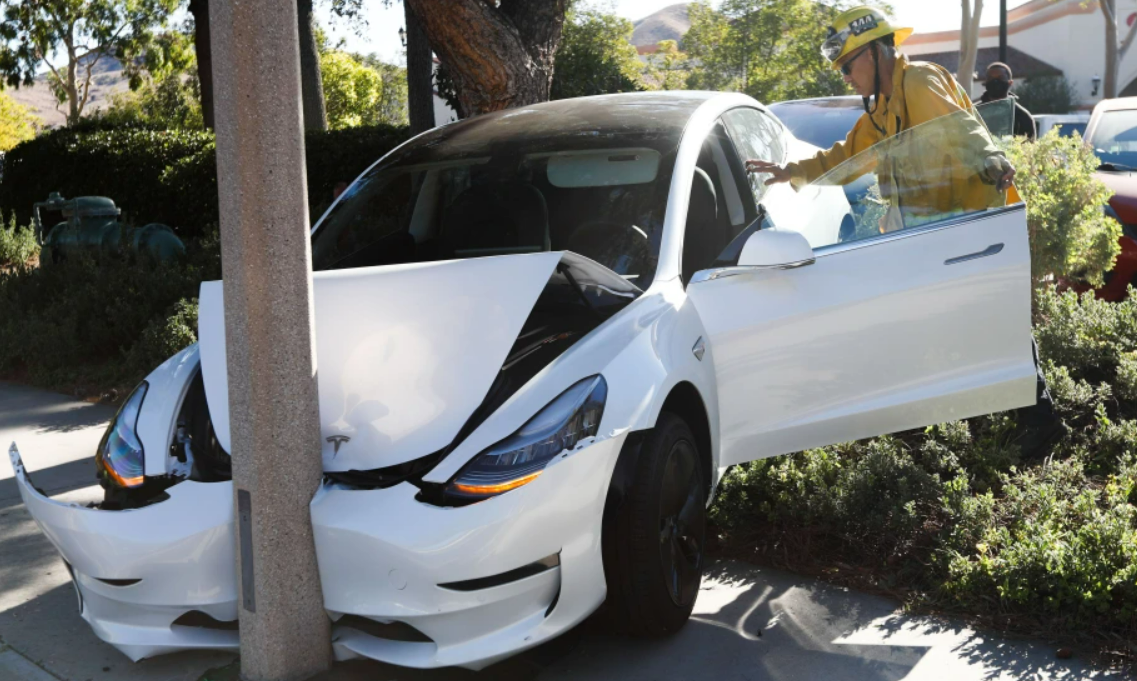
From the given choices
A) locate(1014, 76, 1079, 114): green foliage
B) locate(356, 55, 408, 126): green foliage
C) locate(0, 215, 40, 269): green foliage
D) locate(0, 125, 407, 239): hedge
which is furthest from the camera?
locate(356, 55, 408, 126): green foliage

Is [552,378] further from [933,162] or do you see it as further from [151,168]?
[151,168]

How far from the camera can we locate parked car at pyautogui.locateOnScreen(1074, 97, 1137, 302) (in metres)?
7.46


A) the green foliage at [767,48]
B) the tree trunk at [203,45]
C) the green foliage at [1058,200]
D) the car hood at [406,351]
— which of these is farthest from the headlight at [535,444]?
the green foliage at [767,48]

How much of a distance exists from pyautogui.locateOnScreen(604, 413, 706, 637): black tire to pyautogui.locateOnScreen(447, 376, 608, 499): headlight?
10.2 inches

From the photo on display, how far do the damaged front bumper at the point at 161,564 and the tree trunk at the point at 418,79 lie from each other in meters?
9.49

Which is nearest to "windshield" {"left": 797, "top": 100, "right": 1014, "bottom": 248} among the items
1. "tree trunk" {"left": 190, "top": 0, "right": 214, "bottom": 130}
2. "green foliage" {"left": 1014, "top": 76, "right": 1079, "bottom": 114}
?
"tree trunk" {"left": 190, "top": 0, "right": 214, "bottom": 130}

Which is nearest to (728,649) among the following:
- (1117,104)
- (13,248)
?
(1117,104)

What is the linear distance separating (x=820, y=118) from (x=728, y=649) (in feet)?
22.7

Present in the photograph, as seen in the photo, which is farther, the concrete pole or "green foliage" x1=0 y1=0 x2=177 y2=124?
"green foliage" x1=0 y1=0 x2=177 y2=124

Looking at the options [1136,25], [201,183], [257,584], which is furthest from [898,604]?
[1136,25]

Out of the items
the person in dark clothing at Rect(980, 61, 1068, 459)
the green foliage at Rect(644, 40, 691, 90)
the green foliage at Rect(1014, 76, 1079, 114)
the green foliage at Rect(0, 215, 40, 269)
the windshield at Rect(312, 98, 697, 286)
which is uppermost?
the green foliage at Rect(644, 40, 691, 90)

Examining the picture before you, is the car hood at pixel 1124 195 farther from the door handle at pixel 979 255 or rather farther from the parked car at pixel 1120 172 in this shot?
the door handle at pixel 979 255

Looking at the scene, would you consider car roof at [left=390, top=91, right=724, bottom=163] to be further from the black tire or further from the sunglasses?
the black tire

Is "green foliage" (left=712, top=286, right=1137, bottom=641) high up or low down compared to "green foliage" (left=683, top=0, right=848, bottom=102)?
down
